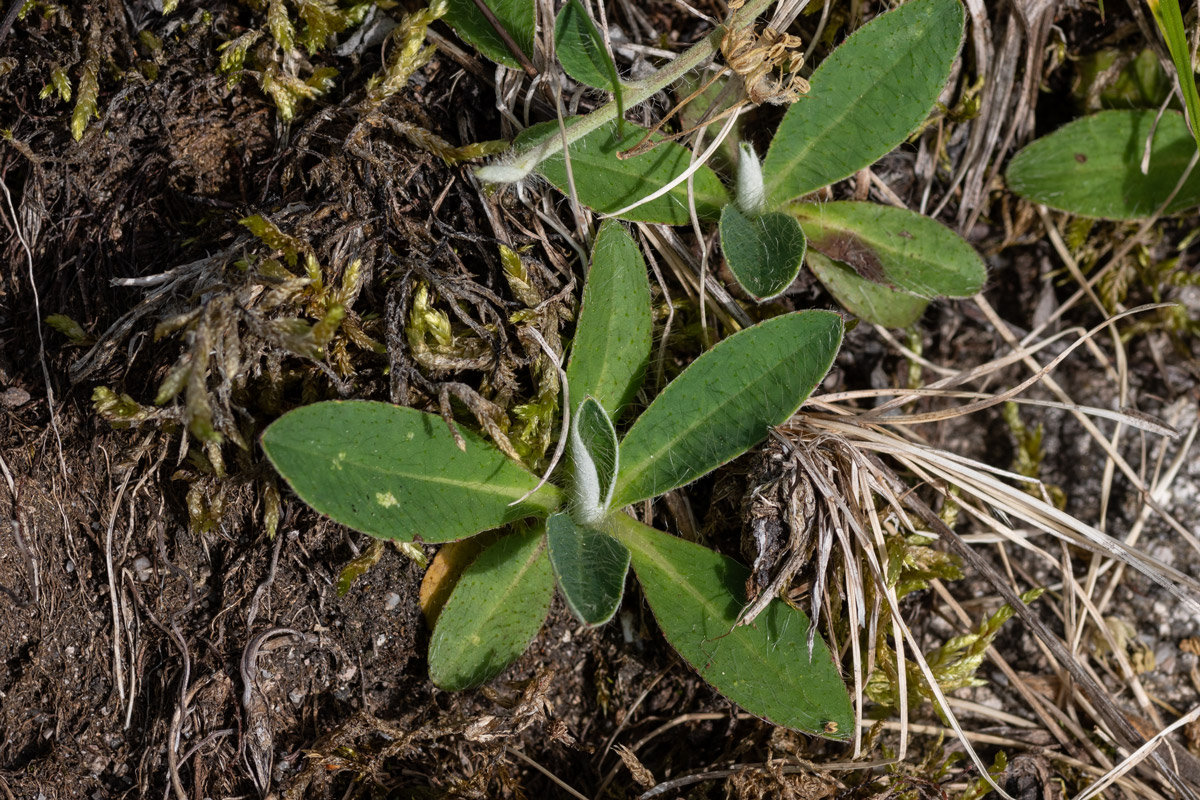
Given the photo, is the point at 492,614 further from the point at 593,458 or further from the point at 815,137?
the point at 815,137

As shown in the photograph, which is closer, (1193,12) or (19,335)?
(19,335)

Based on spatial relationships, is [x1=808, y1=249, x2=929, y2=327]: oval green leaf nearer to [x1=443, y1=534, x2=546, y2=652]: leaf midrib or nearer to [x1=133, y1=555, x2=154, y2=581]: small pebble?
[x1=443, y1=534, x2=546, y2=652]: leaf midrib

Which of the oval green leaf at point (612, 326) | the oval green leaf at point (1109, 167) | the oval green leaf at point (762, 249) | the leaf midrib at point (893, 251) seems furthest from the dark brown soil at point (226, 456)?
the oval green leaf at point (1109, 167)

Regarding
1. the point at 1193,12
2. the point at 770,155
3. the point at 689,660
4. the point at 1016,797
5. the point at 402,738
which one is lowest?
the point at 1016,797

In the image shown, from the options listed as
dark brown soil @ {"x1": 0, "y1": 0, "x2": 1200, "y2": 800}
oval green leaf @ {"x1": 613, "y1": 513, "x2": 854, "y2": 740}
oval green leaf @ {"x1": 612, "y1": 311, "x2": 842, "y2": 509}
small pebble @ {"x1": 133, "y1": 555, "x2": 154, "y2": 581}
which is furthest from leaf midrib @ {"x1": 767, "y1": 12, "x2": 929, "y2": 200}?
small pebble @ {"x1": 133, "y1": 555, "x2": 154, "y2": 581}

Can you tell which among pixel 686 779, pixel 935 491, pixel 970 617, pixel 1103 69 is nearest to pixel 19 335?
pixel 686 779

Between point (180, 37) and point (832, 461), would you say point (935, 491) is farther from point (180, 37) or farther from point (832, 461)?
point (180, 37)
